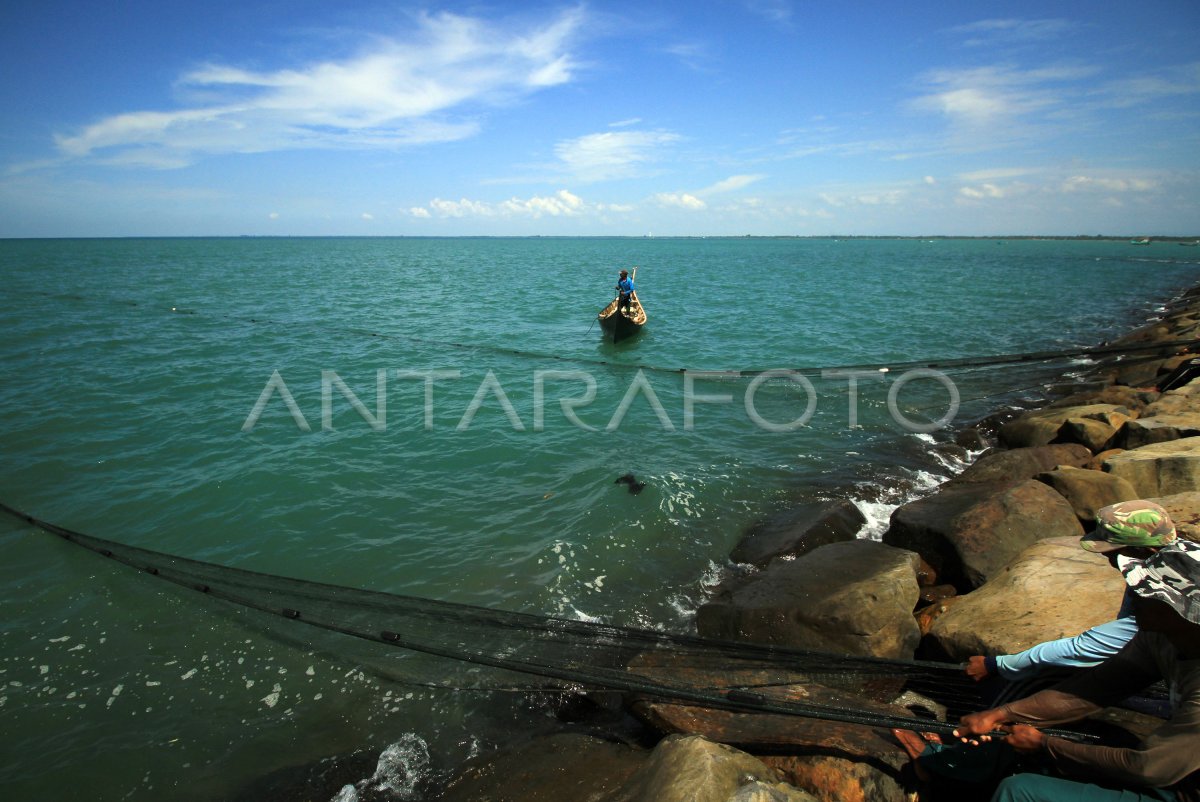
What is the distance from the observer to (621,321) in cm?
2502

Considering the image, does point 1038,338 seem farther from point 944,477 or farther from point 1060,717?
point 1060,717

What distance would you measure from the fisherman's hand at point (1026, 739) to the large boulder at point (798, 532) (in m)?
4.83

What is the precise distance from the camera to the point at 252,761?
5.62 metres

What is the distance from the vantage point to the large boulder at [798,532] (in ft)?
28.4

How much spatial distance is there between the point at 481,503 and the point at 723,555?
4499 mm

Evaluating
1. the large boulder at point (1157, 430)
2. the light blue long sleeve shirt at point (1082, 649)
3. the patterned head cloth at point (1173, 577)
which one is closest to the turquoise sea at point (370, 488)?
the large boulder at point (1157, 430)

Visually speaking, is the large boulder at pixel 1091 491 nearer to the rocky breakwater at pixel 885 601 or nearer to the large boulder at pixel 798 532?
the rocky breakwater at pixel 885 601

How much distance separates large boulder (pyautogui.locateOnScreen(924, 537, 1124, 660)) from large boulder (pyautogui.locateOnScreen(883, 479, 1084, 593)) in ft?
2.51

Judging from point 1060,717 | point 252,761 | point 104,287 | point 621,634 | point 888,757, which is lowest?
point 252,761

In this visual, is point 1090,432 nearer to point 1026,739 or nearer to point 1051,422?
point 1051,422

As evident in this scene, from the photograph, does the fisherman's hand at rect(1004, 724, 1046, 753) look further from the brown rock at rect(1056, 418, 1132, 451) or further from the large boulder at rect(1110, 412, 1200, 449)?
the brown rock at rect(1056, 418, 1132, 451)

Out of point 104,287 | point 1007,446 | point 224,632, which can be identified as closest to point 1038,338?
point 1007,446

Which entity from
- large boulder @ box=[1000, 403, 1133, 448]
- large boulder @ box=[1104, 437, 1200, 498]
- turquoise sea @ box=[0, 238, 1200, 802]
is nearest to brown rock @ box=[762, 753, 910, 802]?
turquoise sea @ box=[0, 238, 1200, 802]

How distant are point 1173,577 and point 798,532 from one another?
5.92 metres
